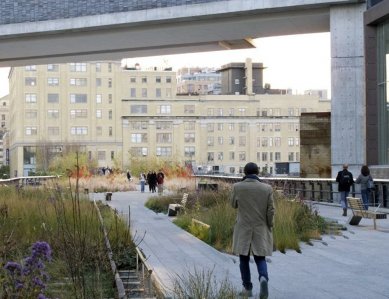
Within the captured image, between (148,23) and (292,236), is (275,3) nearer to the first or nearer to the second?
(148,23)

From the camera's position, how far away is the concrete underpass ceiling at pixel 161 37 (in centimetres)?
3869

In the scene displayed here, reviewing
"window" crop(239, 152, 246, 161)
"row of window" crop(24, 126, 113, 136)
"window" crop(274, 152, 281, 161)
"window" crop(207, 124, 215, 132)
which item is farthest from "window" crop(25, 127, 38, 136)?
"window" crop(274, 152, 281, 161)

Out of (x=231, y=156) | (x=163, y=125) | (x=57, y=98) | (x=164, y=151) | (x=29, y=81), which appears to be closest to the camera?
(x=29, y=81)

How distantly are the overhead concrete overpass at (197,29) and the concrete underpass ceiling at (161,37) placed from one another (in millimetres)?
52

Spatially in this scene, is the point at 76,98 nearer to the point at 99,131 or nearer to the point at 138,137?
the point at 99,131

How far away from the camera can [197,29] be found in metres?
40.2

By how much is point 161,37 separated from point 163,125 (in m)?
84.7

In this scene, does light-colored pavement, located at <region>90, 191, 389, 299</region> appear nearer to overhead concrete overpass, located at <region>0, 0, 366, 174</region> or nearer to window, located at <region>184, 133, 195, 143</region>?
overhead concrete overpass, located at <region>0, 0, 366, 174</region>

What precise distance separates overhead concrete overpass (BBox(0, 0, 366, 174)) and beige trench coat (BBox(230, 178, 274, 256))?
996 inches

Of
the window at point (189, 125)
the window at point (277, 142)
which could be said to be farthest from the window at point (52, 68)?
the window at point (277, 142)

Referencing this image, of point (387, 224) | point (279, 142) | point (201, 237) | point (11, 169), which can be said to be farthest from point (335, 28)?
point (11, 169)

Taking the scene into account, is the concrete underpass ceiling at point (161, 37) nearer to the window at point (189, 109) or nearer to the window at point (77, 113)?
the window at point (77, 113)

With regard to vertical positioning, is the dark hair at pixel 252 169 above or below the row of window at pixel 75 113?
below

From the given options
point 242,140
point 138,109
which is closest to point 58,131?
point 138,109
